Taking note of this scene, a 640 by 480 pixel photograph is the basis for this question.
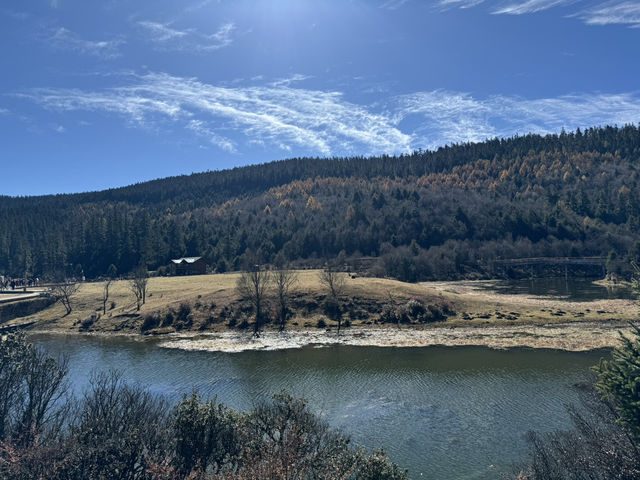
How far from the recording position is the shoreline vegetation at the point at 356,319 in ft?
198

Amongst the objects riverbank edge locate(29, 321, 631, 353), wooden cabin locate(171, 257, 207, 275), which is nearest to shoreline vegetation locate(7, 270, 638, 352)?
riverbank edge locate(29, 321, 631, 353)

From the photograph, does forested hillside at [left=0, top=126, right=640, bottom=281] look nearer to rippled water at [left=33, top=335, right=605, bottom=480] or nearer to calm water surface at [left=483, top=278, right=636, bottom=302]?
calm water surface at [left=483, top=278, right=636, bottom=302]

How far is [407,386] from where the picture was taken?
135 feet

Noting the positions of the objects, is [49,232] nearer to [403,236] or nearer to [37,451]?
[403,236]

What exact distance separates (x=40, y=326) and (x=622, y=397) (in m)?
89.7

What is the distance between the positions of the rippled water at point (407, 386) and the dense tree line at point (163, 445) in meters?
9.15

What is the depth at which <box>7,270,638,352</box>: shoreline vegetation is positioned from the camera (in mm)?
60297

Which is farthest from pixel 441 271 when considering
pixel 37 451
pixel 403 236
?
pixel 37 451

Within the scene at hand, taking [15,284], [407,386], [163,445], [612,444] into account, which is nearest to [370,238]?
→ [15,284]

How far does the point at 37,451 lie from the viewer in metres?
17.4

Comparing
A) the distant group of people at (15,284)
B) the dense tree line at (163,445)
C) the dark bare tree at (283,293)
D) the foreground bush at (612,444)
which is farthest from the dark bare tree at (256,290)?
the distant group of people at (15,284)

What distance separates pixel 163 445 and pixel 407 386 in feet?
87.7

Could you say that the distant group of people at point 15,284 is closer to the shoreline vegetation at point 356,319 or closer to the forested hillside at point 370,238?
the forested hillside at point 370,238

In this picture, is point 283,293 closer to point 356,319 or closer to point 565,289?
point 356,319
